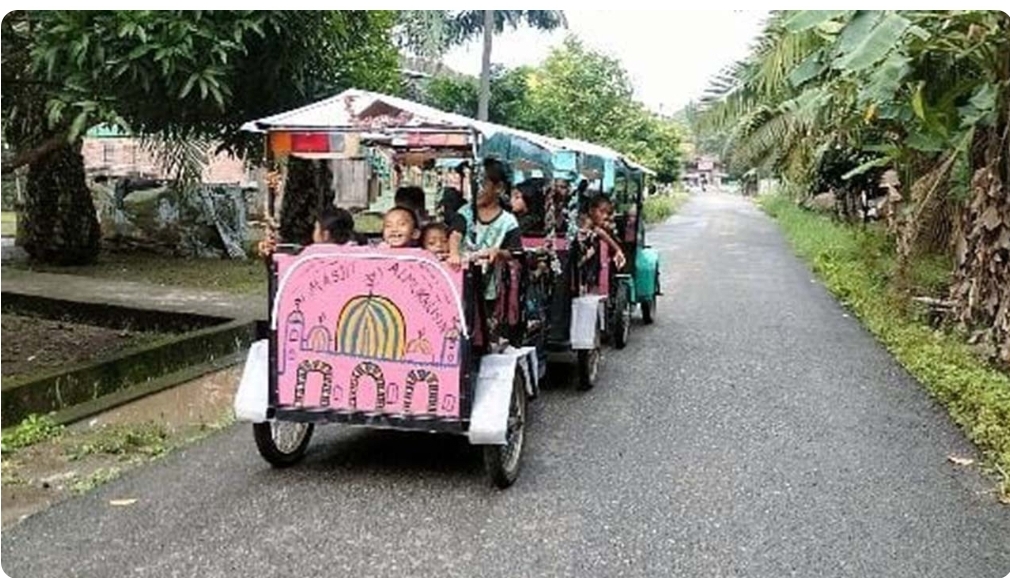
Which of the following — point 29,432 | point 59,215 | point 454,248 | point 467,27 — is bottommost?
point 29,432

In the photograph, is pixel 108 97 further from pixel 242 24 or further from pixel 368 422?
pixel 368 422

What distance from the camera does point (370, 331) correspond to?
521 cm

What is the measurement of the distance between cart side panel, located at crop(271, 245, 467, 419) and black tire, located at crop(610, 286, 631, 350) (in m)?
4.19

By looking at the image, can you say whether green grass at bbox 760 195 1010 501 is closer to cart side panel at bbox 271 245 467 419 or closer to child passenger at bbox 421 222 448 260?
cart side panel at bbox 271 245 467 419

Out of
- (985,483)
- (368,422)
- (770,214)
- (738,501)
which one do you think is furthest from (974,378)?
(770,214)

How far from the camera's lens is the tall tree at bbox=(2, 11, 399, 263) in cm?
566

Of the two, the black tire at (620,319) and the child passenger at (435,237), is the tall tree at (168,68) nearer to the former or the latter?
the child passenger at (435,237)

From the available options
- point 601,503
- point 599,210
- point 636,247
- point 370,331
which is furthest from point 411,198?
point 636,247

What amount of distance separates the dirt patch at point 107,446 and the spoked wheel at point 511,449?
5.72 feet

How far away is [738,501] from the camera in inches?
204

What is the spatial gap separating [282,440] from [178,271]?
28.1 ft

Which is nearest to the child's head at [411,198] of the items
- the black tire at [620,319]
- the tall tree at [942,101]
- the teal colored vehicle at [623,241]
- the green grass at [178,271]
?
the teal colored vehicle at [623,241]

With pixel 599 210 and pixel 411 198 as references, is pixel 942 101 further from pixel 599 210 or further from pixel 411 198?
pixel 411 198

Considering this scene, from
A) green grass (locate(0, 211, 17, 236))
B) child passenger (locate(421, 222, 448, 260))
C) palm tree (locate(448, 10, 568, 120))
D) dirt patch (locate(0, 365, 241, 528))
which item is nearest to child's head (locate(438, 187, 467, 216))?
child passenger (locate(421, 222, 448, 260))
